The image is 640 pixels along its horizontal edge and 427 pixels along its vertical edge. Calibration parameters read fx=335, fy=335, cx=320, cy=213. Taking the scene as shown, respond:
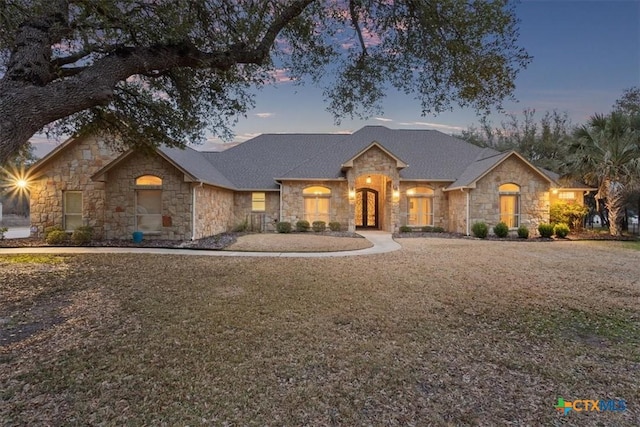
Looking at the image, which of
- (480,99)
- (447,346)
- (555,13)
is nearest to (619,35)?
(555,13)

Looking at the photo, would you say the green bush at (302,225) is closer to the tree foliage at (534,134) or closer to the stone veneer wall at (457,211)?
the stone veneer wall at (457,211)


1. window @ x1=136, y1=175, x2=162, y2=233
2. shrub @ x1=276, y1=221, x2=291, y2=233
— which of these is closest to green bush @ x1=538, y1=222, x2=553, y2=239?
shrub @ x1=276, y1=221, x2=291, y2=233

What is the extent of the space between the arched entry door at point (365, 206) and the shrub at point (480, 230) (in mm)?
7715

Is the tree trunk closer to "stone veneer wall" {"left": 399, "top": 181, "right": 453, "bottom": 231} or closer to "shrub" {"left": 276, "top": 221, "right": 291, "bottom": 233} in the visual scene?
"stone veneer wall" {"left": 399, "top": 181, "right": 453, "bottom": 231}

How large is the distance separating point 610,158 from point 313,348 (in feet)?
64.7

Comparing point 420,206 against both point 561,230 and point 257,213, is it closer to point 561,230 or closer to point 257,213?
point 561,230

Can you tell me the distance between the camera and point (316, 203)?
19656mm

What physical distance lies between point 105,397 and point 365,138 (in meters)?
22.2

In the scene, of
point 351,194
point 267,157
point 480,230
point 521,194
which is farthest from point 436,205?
point 267,157

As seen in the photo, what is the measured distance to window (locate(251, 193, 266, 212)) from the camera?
20.1m

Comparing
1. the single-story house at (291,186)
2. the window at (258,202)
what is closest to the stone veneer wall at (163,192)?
the single-story house at (291,186)

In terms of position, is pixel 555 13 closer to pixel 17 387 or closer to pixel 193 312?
pixel 193 312

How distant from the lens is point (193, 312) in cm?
537

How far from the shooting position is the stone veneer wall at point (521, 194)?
58.6 ft
